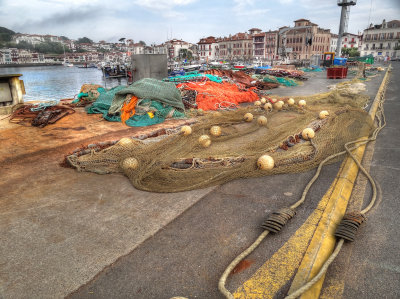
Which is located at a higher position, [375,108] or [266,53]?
[266,53]

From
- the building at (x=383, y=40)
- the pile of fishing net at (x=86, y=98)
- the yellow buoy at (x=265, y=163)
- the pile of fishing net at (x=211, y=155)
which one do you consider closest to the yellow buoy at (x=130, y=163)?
the pile of fishing net at (x=211, y=155)

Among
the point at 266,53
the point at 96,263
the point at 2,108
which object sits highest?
the point at 266,53

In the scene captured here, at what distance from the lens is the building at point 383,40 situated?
286 ft

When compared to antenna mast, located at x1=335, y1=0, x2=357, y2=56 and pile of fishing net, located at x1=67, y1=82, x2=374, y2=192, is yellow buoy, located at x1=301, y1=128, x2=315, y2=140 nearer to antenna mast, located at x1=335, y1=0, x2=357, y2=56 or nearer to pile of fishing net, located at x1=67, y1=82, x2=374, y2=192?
pile of fishing net, located at x1=67, y1=82, x2=374, y2=192

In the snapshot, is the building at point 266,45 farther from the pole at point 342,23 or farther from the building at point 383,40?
the pole at point 342,23

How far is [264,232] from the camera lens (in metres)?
2.62

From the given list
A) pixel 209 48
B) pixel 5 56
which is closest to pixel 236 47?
pixel 209 48

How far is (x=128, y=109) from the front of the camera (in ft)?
26.4

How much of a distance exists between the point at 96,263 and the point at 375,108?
1003 cm

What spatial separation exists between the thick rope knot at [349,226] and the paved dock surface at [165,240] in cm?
9

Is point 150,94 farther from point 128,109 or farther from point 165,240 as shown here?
point 165,240

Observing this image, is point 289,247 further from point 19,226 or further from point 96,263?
point 19,226

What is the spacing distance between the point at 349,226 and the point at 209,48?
11356 centimetres

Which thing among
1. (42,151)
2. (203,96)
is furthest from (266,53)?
(42,151)
